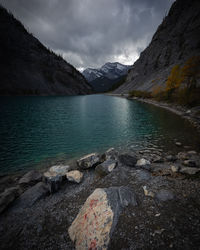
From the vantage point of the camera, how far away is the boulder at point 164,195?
17.4 ft

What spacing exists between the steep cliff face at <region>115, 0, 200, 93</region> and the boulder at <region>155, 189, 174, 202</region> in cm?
6616

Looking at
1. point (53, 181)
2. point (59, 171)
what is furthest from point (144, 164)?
point (53, 181)

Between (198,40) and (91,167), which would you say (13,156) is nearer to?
(91,167)

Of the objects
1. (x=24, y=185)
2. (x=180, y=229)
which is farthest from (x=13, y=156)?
(x=180, y=229)

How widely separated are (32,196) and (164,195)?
7546mm

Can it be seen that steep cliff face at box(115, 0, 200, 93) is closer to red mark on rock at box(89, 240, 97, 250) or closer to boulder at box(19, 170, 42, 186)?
boulder at box(19, 170, 42, 186)

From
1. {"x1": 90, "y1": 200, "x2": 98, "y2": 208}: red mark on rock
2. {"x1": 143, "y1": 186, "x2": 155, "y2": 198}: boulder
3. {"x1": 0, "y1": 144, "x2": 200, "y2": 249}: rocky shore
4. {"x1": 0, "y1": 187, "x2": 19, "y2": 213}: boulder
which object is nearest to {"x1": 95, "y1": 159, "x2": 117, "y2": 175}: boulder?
{"x1": 0, "y1": 144, "x2": 200, "y2": 249}: rocky shore

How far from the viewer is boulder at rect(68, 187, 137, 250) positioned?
3823mm

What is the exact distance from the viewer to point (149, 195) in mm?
5621

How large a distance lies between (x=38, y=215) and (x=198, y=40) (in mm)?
100525

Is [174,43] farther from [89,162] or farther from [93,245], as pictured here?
[93,245]

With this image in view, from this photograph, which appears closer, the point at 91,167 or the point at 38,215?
the point at 38,215

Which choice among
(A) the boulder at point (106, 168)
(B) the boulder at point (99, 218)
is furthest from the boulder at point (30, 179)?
(B) the boulder at point (99, 218)

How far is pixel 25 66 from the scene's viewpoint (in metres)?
104
